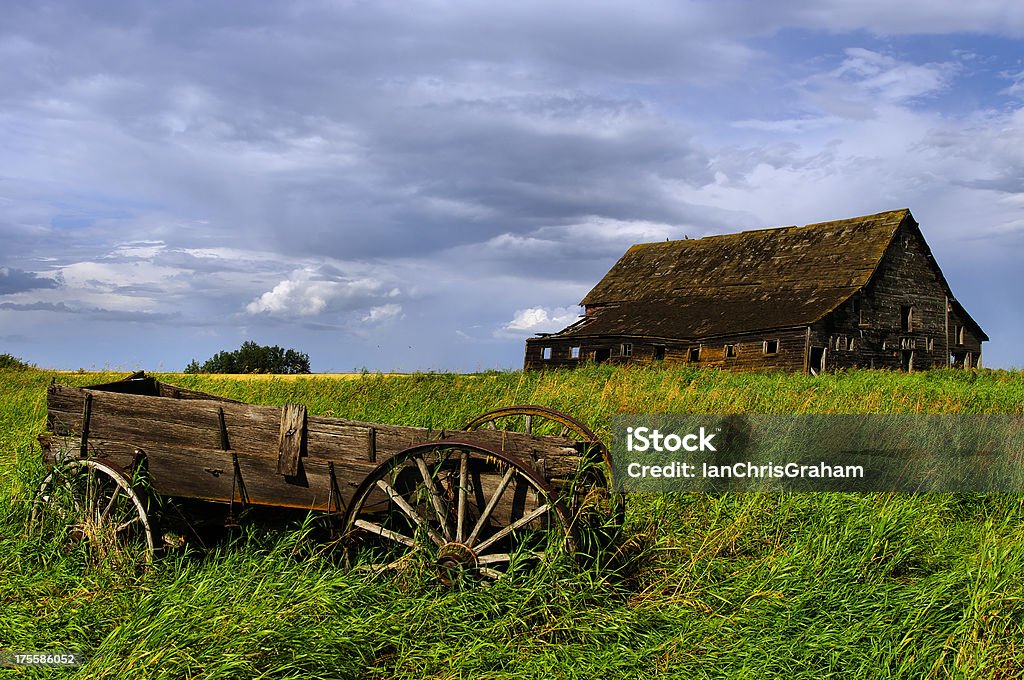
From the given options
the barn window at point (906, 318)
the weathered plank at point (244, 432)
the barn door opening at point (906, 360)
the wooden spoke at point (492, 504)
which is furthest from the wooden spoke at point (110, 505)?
the barn window at point (906, 318)

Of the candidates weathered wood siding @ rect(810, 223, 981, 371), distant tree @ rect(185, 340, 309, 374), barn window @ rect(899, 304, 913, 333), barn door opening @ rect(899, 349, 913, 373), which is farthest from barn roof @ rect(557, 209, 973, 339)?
distant tree @ rect(185, 340, 309, 374)

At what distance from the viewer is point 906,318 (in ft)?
104

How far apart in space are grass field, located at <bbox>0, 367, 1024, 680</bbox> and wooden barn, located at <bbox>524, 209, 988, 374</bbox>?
73.6 feet

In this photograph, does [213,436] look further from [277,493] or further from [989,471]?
[989,471]

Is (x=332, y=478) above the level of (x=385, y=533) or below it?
above

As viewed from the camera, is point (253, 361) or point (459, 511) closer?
point (459, 511)

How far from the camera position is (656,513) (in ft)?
23.1

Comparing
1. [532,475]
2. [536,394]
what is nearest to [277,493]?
[532,475]

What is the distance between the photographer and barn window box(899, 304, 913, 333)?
31.7 meters

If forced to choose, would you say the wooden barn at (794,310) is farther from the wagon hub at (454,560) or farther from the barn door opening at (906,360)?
the wagon hub at (454,560)

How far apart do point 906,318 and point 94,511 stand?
105ft

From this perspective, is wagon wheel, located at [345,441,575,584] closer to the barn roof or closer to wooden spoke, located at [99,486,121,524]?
wooden spoke, located at [99,486,121,524]

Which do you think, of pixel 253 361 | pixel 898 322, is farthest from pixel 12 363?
pixel 898 322

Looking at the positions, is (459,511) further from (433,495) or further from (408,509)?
(408,509)
